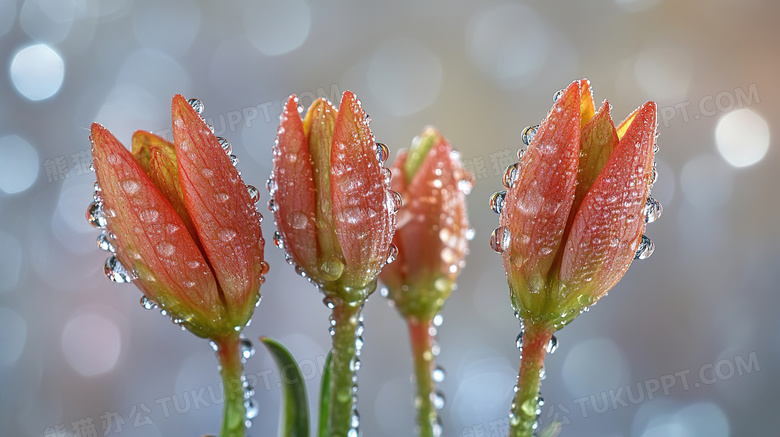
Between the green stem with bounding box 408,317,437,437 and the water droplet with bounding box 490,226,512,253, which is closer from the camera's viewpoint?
the water droplet with bounding box 490,226,512,253

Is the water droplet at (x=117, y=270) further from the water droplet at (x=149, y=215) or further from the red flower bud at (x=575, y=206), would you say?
the red flower bud at (x=575, y=206)

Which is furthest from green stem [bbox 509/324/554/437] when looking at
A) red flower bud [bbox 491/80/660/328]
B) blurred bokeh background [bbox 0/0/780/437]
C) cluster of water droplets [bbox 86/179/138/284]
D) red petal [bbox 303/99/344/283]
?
blurred bokeh background [bbox 0/0/780/437]

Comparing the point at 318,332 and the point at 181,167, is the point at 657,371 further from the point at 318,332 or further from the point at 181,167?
the point at 181,167

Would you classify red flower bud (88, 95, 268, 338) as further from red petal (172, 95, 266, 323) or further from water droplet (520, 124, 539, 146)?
water droplet (520, 124, 539, 146)

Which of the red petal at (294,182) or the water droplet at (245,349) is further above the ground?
the red petal at (294,182)

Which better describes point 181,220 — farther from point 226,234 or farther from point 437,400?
point 437,400

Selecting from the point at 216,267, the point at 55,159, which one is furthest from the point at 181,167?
the point at 55,159

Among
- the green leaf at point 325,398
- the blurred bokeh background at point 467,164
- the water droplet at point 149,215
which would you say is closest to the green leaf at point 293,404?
the green leaf at point 325,398
